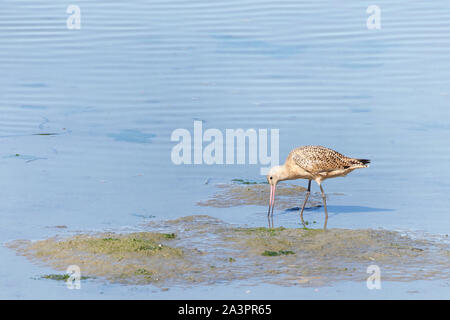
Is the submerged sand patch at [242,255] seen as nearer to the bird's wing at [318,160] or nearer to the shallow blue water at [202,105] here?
the shallow blue water at [202,105]

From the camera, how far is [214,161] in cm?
1497

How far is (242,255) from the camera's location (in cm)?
1052

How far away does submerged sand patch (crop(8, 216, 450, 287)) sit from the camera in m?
9.84

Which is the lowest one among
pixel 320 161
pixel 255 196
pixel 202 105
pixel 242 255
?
pixel 242 255

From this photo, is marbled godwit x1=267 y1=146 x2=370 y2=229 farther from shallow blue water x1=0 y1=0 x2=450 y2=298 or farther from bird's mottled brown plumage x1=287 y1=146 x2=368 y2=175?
shallow blue water x1=0 y1=0 x2=450 y2=298

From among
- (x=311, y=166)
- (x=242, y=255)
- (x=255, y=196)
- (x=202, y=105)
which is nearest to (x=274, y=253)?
(x=242, y=255)

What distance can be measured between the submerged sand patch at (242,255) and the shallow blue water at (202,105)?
37 cm

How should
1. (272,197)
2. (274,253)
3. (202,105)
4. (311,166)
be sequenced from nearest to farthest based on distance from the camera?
1. (274,253)
2. (311,166)
3. (272,197)
4. (202,105)

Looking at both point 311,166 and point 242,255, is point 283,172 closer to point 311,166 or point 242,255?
A: point 311,166

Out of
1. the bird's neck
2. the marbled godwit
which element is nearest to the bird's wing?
the marbled godwit

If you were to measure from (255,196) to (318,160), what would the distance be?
1097 millimetres

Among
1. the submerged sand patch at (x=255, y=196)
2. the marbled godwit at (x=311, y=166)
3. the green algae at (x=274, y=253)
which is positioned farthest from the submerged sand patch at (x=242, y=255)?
the marbled godwit at (x=311, y=166)

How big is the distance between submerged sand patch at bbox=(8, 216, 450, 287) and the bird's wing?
1.60 m
